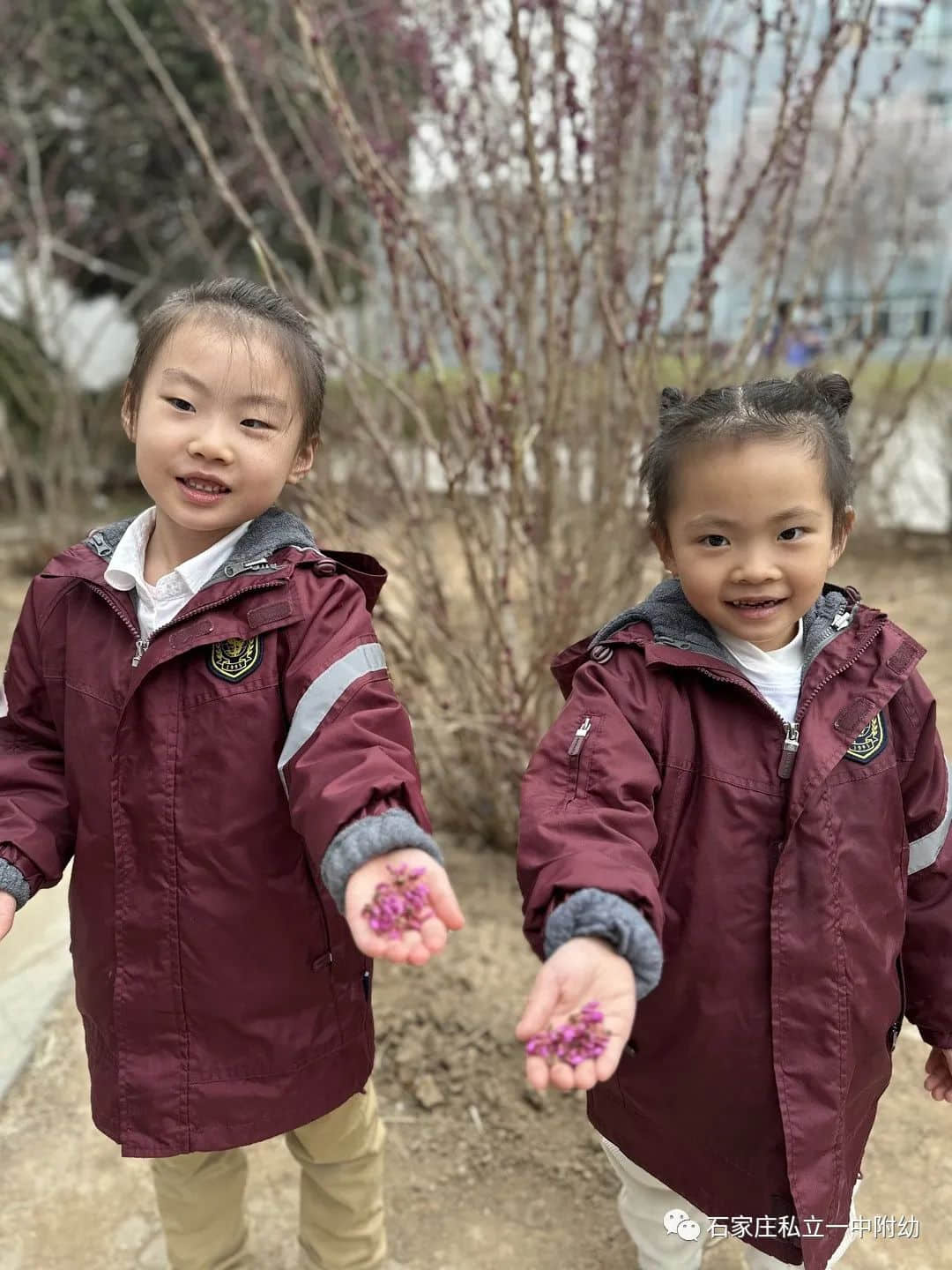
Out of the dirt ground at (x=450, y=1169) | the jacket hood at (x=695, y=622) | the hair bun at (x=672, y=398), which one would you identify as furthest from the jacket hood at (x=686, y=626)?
the dirt ground at (x=450, y=1169)

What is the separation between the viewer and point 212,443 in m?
1.32

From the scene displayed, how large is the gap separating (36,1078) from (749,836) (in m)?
1.74

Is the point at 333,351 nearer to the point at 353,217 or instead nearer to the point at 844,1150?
the point at 353,217

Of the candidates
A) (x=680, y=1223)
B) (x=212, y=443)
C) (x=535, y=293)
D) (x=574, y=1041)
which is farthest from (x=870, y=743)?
(x=535, y=293)

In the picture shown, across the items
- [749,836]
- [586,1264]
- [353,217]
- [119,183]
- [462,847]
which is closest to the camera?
[749,836]

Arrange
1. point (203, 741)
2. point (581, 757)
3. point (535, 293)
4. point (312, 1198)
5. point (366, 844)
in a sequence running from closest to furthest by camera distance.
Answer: point (366, 844)
point (581, 757)
point (203, 741)
point (312, 1198)
point (535, 293)

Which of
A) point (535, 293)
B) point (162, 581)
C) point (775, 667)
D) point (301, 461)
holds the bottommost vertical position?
point (775, 667)

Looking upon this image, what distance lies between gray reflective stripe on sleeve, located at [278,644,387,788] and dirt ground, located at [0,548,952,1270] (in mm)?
1102

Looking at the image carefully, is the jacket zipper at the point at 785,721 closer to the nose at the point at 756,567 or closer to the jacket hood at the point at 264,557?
the nose at the point at 756,567

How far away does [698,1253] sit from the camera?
1670 mm

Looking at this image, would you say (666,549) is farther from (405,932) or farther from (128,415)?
(128,415)

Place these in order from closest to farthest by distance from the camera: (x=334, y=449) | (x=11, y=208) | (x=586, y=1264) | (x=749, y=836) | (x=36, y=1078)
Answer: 1. (x=749, y=836)
2. (x=586, y=1264)
3. (x=36, y=1078)
4. (x=334, y=449)
5. (x=11, y=208)

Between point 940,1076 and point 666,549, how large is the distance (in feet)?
2.74

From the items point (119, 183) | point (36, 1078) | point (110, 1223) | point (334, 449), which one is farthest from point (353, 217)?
point (119, 183)
